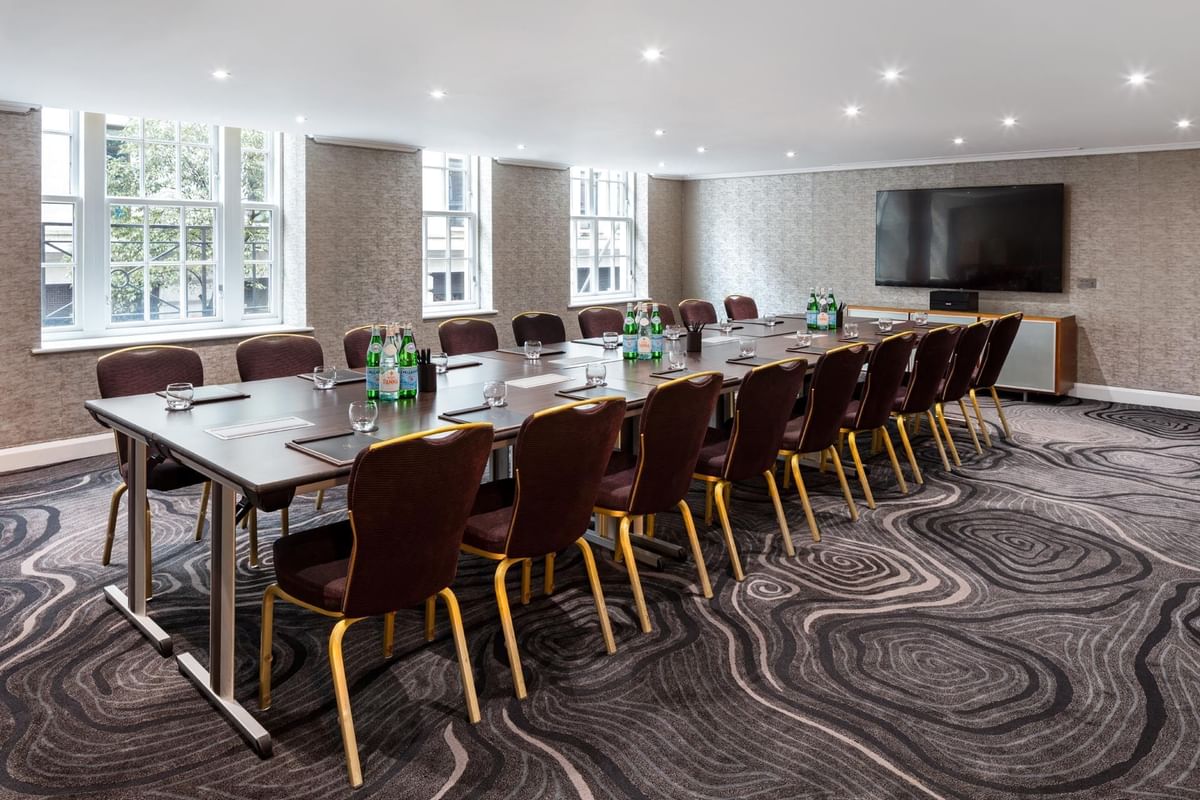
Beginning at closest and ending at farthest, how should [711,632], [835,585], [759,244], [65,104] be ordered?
[711,632]
[835,585]
[65,104]
[759,244]

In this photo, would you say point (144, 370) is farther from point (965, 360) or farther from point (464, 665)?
point (965, 360)

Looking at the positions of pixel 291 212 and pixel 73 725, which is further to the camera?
pixel 291 212

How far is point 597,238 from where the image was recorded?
10.7 m

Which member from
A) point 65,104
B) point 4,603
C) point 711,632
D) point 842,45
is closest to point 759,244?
point 842,45

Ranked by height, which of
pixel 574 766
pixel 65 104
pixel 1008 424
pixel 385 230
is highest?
pixel 65 104

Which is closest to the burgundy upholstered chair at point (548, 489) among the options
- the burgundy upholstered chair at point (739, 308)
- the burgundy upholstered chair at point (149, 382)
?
the burgundy upholstered chair at point (149, 382)

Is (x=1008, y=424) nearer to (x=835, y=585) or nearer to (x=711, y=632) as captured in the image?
(x=835, y=585)

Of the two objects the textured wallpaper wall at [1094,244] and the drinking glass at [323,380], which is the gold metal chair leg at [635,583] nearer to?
the drinking glass at [323,380]

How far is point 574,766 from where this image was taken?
8.19 feet

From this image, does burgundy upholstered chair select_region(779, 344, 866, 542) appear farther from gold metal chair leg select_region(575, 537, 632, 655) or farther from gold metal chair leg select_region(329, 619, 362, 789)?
gold metal chair leg select_region(329, 619, 362, 789)

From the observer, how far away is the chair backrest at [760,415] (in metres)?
3.75

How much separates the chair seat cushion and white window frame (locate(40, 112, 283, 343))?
185 inches

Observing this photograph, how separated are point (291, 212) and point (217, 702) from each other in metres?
5.59

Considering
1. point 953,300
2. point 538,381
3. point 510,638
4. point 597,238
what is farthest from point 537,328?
point 953,300
